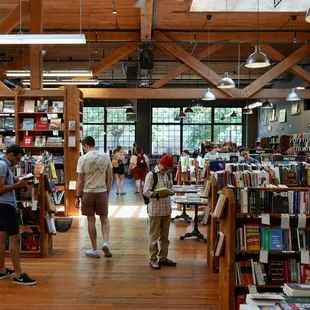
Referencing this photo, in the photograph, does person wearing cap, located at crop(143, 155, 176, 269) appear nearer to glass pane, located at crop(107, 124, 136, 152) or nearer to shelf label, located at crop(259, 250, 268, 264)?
shelf label, located at crop(259, 250, 268, 264)

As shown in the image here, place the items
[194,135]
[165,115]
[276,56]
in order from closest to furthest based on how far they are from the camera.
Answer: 1. [276,56]
2. [165,115]
3. [194,135]

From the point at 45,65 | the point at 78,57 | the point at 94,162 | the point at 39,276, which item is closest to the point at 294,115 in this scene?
the point at 78,57

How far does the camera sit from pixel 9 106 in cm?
956

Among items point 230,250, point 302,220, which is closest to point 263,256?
point 230,250

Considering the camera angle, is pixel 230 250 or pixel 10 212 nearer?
pixel 230 250

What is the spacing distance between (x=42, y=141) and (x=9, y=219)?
4.92 meters

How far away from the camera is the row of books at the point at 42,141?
9505 mm

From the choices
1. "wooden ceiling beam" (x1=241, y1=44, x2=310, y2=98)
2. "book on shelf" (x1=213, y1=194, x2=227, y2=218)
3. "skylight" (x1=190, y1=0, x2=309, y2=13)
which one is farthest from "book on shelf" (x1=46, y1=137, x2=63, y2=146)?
"book on shelf" (x1=213, y1=194, x2=227, y2=218)

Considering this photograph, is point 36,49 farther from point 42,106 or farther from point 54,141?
point 54,141

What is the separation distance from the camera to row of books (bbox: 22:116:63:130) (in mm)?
9516

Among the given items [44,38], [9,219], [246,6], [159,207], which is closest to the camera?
[9,219]

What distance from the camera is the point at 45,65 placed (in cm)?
1633

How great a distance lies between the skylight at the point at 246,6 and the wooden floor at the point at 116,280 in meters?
5.23

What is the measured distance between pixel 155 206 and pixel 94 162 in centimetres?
116
